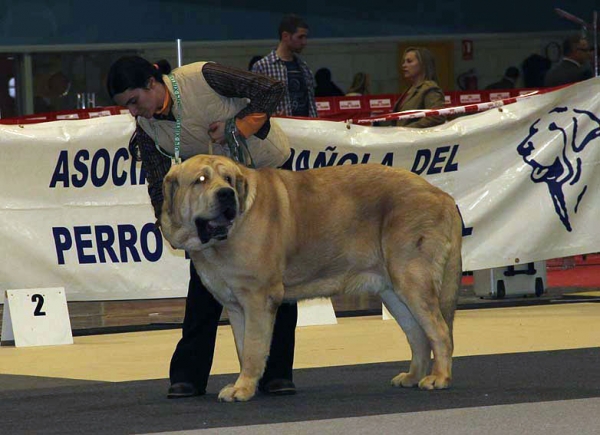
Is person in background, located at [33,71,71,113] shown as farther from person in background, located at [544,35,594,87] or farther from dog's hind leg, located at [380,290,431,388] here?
dog's hind leg, located at [380,290,431,388]

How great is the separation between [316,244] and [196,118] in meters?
0.75

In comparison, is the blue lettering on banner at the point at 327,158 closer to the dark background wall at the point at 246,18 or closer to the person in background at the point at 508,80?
the person in background at the point at 508,80

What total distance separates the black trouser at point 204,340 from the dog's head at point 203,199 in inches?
17.1

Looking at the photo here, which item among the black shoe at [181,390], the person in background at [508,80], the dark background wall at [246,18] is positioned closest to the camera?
the black shoe at [181,390]

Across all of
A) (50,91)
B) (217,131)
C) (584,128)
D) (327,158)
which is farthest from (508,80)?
(217,131)

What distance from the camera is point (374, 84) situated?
65.0 ft

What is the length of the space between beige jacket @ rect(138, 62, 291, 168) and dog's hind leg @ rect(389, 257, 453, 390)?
822 millimetres

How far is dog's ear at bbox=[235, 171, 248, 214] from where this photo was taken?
17.7 feet

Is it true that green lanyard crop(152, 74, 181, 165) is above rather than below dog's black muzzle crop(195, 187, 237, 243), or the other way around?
above

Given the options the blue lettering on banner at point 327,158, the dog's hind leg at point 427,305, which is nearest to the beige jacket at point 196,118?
the dog's hind leg at point 427,305

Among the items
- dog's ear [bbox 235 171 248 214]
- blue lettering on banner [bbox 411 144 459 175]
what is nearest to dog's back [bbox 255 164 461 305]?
dog's ear [bbox 235 171 248 214]

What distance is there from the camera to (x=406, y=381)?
5.86 metres

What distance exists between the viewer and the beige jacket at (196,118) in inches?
222

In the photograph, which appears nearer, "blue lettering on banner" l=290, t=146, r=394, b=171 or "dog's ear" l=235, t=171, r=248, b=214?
"dog's ear" l=235, t=171, r=248, b=214
